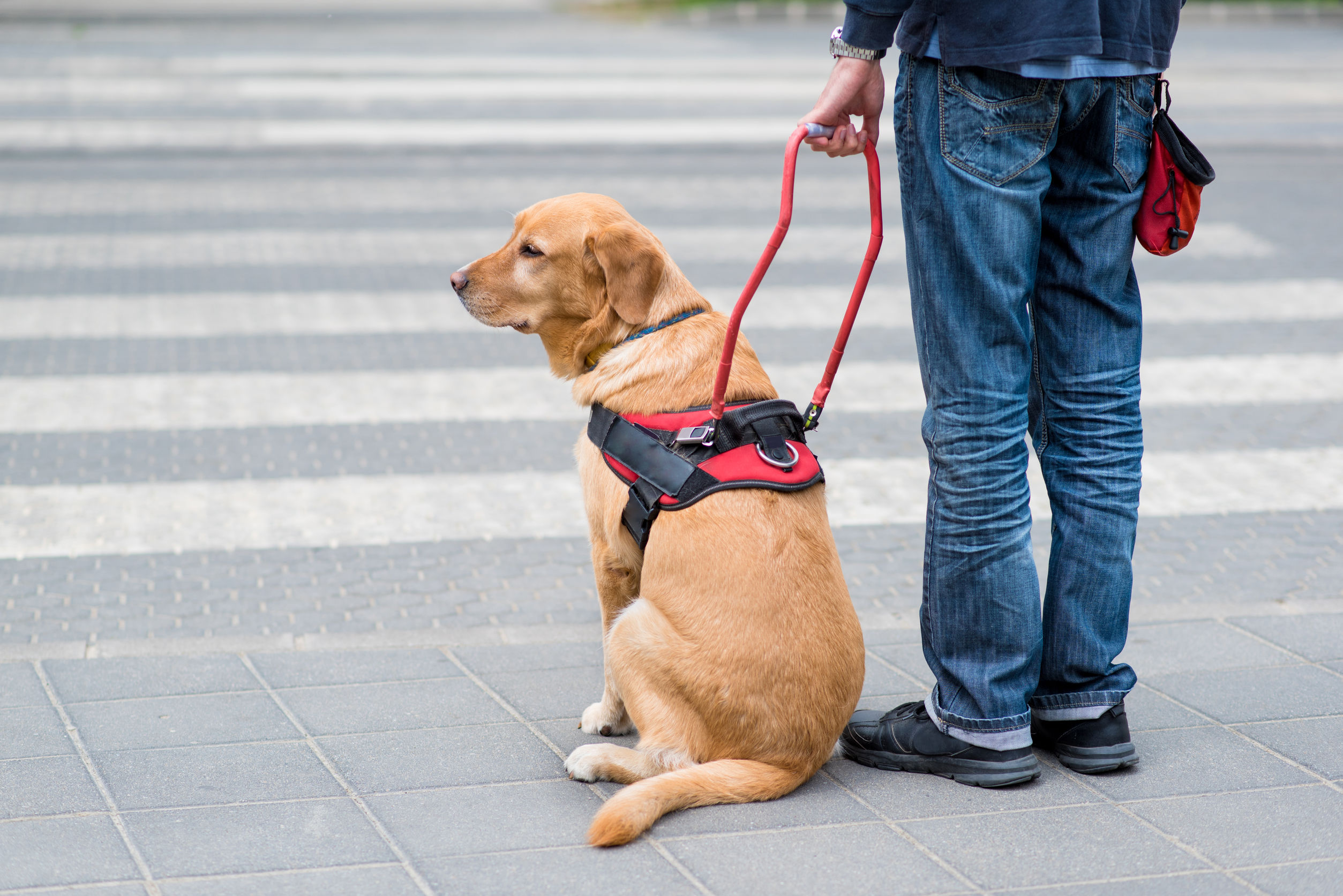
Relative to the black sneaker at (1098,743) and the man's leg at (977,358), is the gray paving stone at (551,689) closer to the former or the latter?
the man's leg at (977,358)

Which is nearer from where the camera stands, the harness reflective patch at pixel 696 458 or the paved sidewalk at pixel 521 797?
the paved sidewalk at pixel 521 797

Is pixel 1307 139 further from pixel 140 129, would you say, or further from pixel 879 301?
pixel 140 129

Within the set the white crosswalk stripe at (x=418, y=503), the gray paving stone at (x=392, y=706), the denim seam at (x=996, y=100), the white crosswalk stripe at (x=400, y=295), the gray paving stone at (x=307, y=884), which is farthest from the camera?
the white crosswalk stripe at (x=400, y=295)

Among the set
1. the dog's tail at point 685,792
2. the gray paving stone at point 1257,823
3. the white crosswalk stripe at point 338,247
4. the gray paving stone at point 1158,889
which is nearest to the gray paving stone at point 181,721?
the dog's tail at point 685,792

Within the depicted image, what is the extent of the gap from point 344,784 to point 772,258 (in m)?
1.42

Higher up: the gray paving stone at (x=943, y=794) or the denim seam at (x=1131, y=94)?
the denim seam at (x=1131, y=94)

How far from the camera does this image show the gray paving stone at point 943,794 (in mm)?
2824

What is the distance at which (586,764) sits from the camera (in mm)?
2895

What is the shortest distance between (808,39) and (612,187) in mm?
12927

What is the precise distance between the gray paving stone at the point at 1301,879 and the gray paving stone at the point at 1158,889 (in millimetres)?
43

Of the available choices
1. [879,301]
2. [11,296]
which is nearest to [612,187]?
[879,301]

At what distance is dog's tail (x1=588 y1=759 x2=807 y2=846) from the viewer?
2.61 m

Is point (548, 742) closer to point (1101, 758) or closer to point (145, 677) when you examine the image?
point (145, 677)

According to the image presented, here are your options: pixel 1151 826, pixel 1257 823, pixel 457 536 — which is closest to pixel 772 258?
pixel 1151 826
